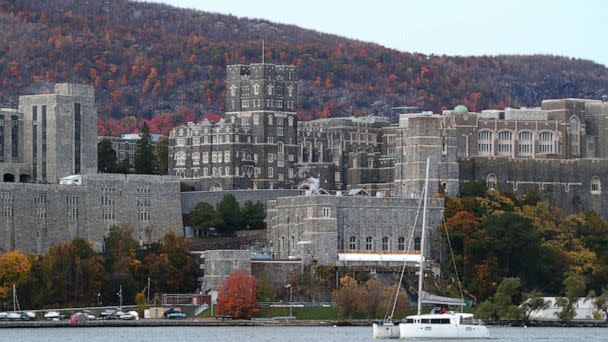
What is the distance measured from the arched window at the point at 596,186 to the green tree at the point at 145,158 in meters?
35.1

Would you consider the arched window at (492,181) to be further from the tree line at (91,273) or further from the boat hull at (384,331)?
the boat hull at (384,331)

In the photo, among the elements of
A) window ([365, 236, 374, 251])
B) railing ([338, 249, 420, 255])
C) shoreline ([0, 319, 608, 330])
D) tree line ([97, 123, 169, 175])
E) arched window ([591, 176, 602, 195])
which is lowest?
shoreline ([0, 319, 608, 330])

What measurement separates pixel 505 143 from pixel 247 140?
19.9 meters

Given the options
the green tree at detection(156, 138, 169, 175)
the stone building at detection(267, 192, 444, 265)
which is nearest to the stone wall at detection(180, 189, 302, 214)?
the green tree at detection(156, 138, 169, 175)

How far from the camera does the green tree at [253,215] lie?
585 ft

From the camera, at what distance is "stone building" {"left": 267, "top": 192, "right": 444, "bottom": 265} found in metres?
163

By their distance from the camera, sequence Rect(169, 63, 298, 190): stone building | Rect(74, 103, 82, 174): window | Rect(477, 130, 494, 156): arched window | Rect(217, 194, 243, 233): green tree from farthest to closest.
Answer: Rect(169, 63, 298, 190): stone building, Rect(477, 130, 494, 156): arched window, Rect(217, 194, 243, 233): green tree, Rect(74, 103, 82, 174): window

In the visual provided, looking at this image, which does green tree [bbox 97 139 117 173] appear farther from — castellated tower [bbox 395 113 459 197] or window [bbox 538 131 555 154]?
window [bbox 538 131 555 154]

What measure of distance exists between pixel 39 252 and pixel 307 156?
33939 millimetres

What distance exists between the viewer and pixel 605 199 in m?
182

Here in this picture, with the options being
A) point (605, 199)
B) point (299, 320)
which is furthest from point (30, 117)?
point (605, 199)

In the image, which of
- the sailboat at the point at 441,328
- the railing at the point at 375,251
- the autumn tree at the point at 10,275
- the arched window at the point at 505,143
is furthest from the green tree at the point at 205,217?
the sailboat at the point at 441,328

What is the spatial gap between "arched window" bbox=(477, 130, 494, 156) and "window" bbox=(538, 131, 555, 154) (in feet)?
14.1

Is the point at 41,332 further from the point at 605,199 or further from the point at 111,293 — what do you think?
the point at 605,199
